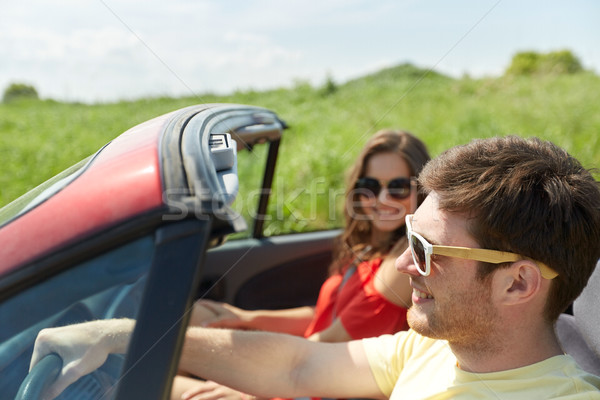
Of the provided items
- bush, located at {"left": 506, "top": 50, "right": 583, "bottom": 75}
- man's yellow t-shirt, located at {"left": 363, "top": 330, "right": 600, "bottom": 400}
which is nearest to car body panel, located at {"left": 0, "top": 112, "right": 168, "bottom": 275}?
man's yellow t-shirt, located at {"left": 363, "top": 330, "right": 600, "bottom": 400}

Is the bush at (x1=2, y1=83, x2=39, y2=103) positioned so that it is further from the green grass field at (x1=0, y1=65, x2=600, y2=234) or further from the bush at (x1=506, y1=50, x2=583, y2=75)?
the bush at (x1=506, y1=50, x2=583, y2=75)

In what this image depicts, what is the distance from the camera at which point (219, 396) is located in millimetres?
1932

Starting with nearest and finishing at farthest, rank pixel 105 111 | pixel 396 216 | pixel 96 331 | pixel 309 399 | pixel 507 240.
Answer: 1. pixel 96 331
2. pixel 507 240
3. pixel 309 399
4. pixel 396 216
5. pixel 105 111

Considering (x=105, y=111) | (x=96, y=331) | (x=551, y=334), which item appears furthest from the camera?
(x=105, y=111)

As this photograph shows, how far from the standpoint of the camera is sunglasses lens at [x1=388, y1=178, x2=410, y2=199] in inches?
101

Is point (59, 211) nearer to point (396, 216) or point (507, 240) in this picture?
point (507, 240)

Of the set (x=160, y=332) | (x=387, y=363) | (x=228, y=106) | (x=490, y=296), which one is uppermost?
(x=228, y=106)

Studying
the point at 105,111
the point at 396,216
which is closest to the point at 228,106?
the point at 396,216

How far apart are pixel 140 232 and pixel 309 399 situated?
125cm

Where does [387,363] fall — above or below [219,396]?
above

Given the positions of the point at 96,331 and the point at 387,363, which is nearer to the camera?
the point at 96,331

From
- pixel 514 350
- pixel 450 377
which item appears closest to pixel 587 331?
pixel 514 350

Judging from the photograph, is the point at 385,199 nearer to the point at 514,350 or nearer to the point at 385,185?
the point at 385,185

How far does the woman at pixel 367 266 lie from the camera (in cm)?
227
